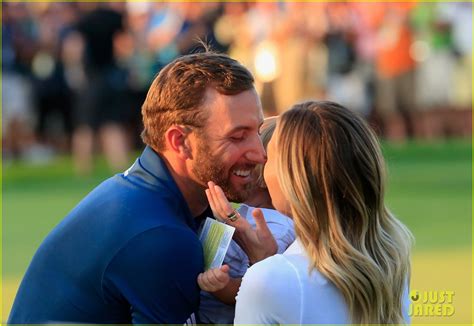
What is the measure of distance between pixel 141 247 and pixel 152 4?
53.8 feet

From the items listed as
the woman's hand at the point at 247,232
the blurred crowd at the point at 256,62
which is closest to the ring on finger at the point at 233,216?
the woman's hand at the point at 247,232

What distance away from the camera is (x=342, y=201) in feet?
10.9

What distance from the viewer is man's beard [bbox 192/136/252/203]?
394 centimetres

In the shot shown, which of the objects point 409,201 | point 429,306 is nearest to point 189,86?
point 429,306

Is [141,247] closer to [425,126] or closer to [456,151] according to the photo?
[456,151]

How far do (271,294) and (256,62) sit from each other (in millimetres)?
16136

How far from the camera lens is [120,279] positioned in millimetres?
3559

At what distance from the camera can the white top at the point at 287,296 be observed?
3.15m

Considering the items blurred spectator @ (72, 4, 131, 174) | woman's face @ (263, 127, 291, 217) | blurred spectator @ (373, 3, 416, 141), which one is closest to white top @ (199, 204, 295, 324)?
woman's face @ (263, 127, 291, 217)

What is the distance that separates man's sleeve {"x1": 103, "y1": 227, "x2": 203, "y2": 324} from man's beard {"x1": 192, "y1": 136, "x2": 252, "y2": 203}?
40cm

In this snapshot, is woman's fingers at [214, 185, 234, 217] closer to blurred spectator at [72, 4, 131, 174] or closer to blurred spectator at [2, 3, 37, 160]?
blurred spectator at [72, 4, 131, 174]

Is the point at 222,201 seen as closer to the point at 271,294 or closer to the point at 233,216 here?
the point at 233,216

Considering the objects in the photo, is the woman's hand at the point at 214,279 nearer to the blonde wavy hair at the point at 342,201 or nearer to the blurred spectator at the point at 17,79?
the blonde wavy hair at the point at 342,201

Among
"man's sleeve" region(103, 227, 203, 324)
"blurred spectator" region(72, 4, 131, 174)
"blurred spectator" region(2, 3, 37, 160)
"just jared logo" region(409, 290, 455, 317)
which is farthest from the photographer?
"blurred spectator" region(2, 3, 37, 160)
